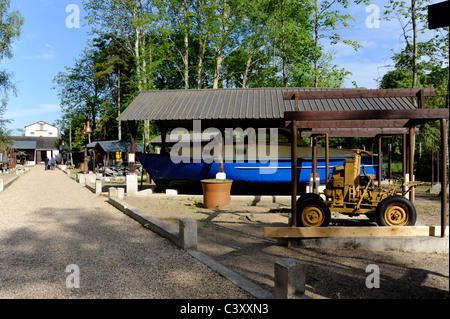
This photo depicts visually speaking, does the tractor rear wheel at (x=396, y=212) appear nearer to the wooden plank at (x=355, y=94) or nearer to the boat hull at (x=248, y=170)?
the wooden plank at (x=355, y=94)

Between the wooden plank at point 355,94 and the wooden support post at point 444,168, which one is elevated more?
the wooden plank at point 355,94

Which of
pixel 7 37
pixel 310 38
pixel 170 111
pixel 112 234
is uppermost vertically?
pixel 7 37

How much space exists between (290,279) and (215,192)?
7100 millimetres

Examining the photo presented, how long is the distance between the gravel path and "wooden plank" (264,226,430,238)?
1569mm

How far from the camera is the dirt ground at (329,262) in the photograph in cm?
375

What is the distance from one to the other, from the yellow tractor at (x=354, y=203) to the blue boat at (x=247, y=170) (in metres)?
5.61

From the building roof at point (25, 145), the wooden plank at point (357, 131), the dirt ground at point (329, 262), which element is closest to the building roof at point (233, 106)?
the wooden plank at point (357, 131)

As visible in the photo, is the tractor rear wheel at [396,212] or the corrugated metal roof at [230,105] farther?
the corrugated metal roof at [230,105]

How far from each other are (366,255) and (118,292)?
3.83 meters

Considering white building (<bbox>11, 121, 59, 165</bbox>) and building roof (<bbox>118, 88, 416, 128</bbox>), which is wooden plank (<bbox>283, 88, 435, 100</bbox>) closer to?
building roof (<bbox>118, 88, 416, 128</bbox>)

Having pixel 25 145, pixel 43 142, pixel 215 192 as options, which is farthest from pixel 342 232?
pixel 43 142
